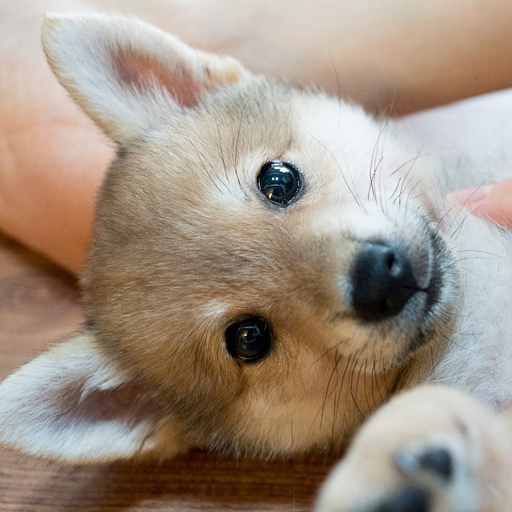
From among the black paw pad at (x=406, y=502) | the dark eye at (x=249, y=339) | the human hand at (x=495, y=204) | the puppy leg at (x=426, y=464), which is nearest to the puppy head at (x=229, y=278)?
the dark eye at (x=249, y=339)

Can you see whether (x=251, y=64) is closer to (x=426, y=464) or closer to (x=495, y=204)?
(x=495, y=204)

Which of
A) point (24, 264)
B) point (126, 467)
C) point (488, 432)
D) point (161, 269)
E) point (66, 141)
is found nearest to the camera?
point (488, 432)

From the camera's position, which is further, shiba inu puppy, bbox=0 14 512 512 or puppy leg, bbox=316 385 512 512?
shiba inu puppy, bbox=0 14 512 512

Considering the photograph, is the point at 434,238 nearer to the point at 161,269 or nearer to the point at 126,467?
the point at 161,269

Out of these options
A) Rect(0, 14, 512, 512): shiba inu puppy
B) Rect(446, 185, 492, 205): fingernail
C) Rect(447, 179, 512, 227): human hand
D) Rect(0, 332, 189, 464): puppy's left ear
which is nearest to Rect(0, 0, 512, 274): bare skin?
Rect(0, 14, 512, 512): shiba inu puppy

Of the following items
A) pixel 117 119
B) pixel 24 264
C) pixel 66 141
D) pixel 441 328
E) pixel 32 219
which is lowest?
pixel 24 264

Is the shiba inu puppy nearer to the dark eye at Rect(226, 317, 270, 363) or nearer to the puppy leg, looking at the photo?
the dark eye at Rect(226, 317, 270, 363)

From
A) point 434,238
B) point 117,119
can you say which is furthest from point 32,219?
point 434,238
